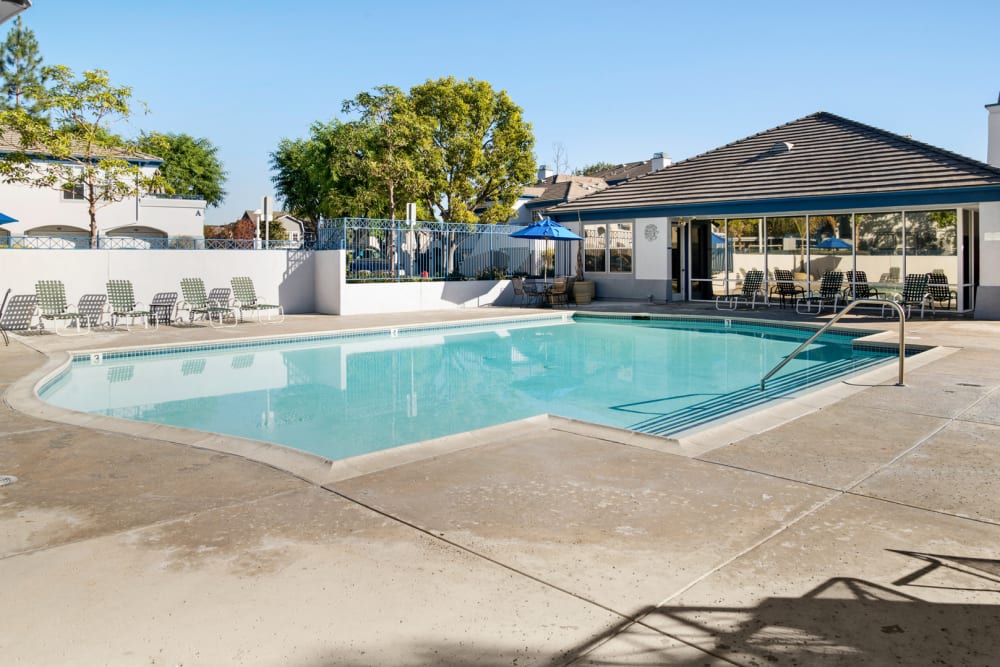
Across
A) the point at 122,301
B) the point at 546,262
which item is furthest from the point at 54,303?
the point at 546,262

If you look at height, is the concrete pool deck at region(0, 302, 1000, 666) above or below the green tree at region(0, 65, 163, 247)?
below

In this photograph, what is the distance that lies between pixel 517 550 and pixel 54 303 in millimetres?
13911

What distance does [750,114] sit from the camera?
31.4m

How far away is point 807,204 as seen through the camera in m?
17.9

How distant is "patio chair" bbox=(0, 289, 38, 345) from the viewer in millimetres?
14398

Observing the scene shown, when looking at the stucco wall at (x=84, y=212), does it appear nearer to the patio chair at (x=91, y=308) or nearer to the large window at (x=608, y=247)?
the patio chair at (x=91, y=308)

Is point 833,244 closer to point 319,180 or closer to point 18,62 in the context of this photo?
point 319,180

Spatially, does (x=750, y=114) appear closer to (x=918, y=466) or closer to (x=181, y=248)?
(x=181, y=248)

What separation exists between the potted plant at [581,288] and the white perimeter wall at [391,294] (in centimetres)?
214

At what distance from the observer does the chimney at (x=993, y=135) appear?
18078mm

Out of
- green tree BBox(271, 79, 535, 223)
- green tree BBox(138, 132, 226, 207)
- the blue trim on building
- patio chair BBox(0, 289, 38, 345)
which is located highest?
green tree BBox(138, 132, 226, 207)

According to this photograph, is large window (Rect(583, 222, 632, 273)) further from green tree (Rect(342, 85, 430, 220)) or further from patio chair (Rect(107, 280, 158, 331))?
patio chair (Rect(107, 280, 158, 331))

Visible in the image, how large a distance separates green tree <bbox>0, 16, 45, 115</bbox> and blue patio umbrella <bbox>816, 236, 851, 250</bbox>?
49.7m

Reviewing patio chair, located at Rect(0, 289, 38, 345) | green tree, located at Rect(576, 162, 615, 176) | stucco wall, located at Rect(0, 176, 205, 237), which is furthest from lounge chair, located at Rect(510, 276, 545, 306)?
green tree, located at Rect(576, 162, 615, 176)
